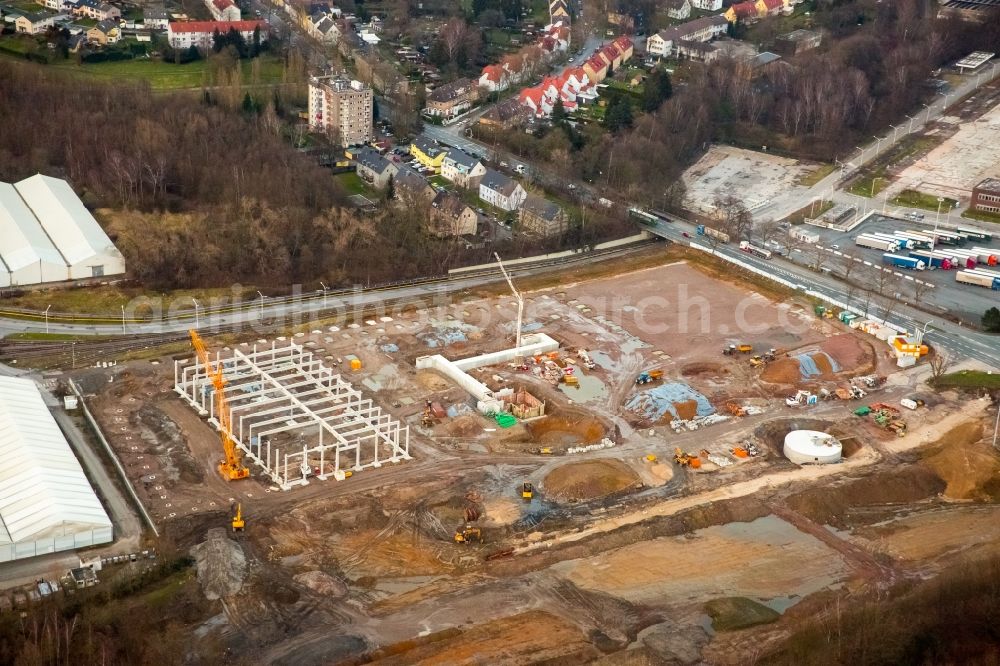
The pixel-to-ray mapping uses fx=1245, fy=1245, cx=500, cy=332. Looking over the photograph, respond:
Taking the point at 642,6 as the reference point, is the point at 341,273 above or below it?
below

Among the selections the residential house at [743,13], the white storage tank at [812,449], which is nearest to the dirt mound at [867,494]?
the white storage tank at [812,449]

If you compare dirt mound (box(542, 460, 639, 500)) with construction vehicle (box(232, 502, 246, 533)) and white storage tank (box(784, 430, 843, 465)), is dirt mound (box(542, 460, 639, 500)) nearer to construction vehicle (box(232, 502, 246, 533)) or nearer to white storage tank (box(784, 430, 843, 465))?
white storage tank (box(784, 430, 843, 465))

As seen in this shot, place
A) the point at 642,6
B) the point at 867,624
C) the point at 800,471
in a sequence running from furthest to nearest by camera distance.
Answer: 1. the point at 642,6
2. the point at 800,471
3. the point at 867,624

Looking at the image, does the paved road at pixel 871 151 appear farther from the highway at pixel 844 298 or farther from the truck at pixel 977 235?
the truck at pixel 977 235

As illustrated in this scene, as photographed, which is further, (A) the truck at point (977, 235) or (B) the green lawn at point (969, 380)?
(A) the truck at point (977, 235)

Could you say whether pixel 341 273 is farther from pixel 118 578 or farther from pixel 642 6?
pixel 642 6

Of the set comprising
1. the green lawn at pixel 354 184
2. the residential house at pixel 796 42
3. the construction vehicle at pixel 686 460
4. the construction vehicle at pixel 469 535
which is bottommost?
the construction vehicle at pixel 469 535

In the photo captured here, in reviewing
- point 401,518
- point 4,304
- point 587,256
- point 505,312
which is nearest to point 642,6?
point 587,256
